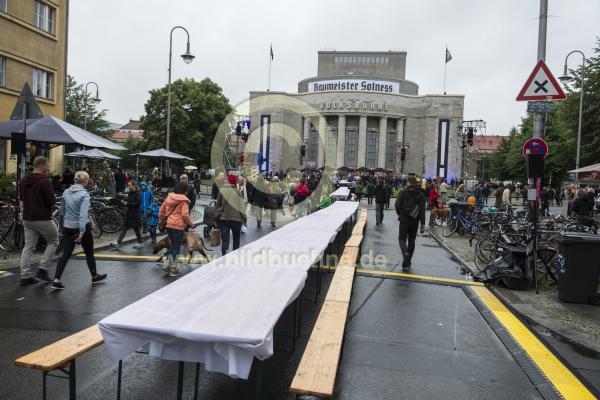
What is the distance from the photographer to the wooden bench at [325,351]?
314cm

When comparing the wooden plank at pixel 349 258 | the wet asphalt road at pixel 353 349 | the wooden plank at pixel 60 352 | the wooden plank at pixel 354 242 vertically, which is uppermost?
the wooden plank at pixel 354 242

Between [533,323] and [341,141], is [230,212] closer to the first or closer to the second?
[533,323]

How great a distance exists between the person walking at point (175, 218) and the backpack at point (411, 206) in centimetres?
439

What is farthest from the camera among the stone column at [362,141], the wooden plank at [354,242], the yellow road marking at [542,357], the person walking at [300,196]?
the stone column at [362,141]

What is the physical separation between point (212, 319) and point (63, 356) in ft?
3.60

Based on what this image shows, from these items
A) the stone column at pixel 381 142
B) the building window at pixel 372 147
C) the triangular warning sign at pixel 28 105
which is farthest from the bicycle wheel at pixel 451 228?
the building window at pixel 372 147

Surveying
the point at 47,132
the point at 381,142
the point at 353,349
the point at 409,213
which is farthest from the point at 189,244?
the point at 381,142

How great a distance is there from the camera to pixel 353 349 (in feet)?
17.4

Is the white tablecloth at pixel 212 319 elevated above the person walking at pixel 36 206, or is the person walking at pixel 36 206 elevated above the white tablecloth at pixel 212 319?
the person walking at pixel 36 206

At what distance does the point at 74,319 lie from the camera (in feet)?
19.6

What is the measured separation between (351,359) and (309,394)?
2038 millimetres

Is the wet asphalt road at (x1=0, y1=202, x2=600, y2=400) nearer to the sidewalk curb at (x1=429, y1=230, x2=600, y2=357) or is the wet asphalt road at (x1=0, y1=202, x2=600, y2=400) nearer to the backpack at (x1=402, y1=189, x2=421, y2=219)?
the sidewalk curb at (x1=429, y1=230, x2=600, y2=357)

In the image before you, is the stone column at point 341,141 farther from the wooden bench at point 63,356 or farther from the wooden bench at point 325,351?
the wooden bench at point 63,356

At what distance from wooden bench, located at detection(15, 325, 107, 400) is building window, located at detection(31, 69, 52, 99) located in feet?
79.7
